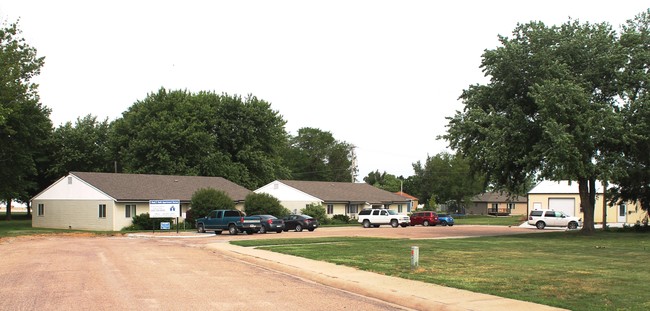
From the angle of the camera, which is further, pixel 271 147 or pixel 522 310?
pixel 271 147

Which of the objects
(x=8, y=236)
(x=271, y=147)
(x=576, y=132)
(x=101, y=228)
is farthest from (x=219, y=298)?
(x=271, y=147)

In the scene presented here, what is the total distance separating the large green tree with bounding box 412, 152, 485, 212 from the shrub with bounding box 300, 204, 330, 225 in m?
42.4

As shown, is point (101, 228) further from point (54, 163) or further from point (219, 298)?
point (219, 298)

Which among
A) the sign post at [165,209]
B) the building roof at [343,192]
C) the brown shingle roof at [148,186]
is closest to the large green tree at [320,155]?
the building roof at [343,192]

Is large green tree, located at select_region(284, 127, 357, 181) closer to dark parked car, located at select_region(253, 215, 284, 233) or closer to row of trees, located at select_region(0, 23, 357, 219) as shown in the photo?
row of trees, located at select_region(0, 23, 357, 219)

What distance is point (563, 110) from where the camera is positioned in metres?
32.2

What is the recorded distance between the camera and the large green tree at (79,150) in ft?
251

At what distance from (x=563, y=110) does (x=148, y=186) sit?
1461 inches

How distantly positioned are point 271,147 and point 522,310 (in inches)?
2717

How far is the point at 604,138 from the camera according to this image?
1288 inches

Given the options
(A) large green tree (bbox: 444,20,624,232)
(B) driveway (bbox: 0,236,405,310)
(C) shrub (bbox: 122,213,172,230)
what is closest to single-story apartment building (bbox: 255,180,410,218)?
(C) shrub (bbox: 122,213,172,230)

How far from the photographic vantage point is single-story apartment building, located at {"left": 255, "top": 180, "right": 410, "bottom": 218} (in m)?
Answer: 65.7

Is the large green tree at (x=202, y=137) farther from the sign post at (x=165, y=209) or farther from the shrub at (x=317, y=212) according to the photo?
the sign post at (x=165, y=209)

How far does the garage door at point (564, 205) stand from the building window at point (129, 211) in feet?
136
